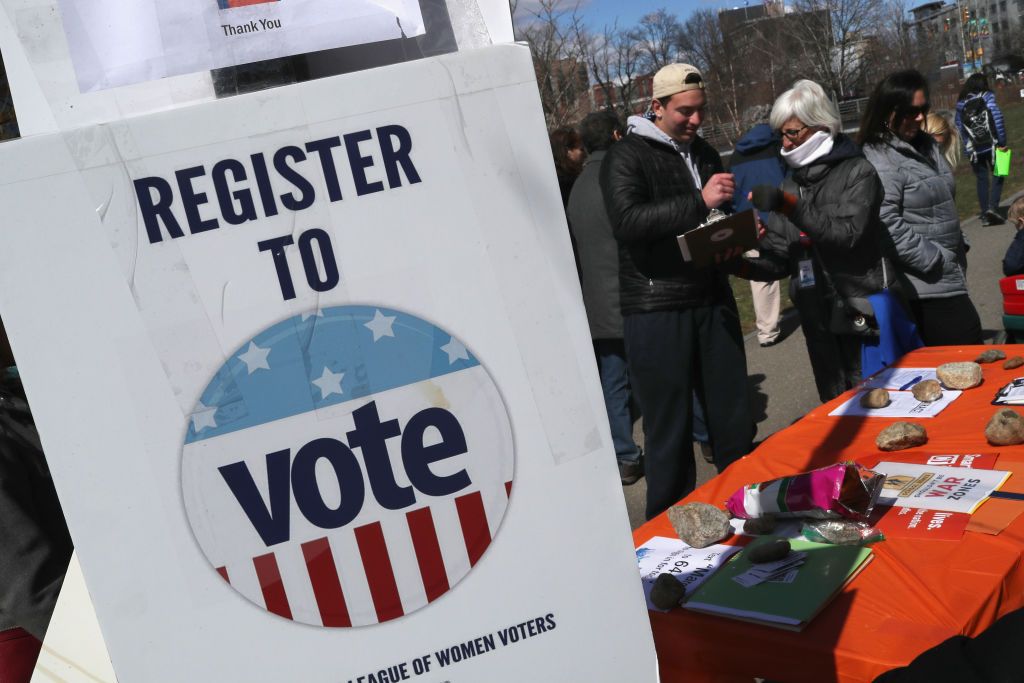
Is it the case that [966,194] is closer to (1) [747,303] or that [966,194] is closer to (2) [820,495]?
(1) [747,303]

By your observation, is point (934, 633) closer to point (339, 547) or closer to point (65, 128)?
point (339, 547)

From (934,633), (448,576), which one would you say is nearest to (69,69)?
(448,576)

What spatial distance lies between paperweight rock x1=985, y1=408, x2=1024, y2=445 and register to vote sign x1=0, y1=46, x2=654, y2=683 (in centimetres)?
159

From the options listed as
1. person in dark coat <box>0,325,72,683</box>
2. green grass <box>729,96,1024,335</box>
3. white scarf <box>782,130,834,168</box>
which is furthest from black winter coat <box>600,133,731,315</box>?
person in dark coat <box>0,325,72,683</box>

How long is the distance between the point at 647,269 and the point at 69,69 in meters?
2.69

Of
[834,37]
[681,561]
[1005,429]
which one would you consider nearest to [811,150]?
[1005,429]

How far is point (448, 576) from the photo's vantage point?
42.0 inches

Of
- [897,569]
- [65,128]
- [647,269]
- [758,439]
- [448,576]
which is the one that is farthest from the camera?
[758,439]

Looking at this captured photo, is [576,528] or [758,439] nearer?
[576,528]

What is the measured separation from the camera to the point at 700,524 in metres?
2.12

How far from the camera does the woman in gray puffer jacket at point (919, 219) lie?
3.83m

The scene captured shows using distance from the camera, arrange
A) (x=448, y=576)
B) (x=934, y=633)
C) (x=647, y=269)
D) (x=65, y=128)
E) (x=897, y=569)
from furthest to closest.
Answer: (x=647, y=269) < (x=897, y=569) < (x=934, y=633) < (x=448, y=576) < (x=65, y=128)

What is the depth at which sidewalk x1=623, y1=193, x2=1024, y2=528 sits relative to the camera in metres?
5.07

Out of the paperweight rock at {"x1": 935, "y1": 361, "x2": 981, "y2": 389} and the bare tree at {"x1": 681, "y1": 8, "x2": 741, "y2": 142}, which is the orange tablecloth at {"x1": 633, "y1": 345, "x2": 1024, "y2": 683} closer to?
the paperweight rock at {"x1": 935, "y1": 361, "x2": 981, "y2": 389}
